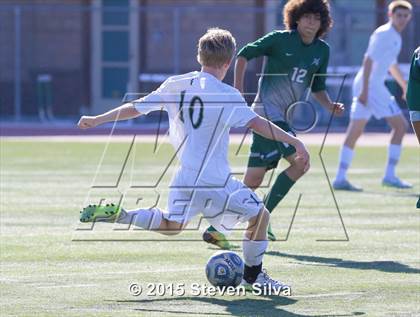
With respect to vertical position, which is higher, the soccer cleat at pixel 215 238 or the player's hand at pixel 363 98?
the player's hand at pixel 363 98

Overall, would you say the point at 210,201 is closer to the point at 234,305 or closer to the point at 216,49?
the point at 234,305

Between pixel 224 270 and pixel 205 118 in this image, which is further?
pixel 224 270

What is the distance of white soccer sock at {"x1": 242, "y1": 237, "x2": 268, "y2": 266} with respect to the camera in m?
8.85

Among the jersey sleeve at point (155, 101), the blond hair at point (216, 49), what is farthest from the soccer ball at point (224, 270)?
the blond hair at point (216, 49)

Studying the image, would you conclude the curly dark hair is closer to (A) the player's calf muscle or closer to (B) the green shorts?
(B) the green shorts

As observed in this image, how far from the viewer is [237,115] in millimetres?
8477

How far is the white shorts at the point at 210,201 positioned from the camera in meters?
8.57

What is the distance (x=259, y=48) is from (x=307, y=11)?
56 centimetres

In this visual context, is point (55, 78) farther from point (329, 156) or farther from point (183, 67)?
point (329, 156)

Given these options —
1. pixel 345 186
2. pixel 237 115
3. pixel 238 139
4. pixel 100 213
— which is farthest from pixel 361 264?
pixel 238 139

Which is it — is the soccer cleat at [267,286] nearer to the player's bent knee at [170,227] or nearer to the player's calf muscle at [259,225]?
the player's calf muscle at [259,225]

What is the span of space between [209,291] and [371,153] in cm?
1510

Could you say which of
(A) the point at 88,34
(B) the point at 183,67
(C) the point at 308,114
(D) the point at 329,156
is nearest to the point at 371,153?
(D) the point at 329,156

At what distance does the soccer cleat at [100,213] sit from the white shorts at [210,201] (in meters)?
0.43
